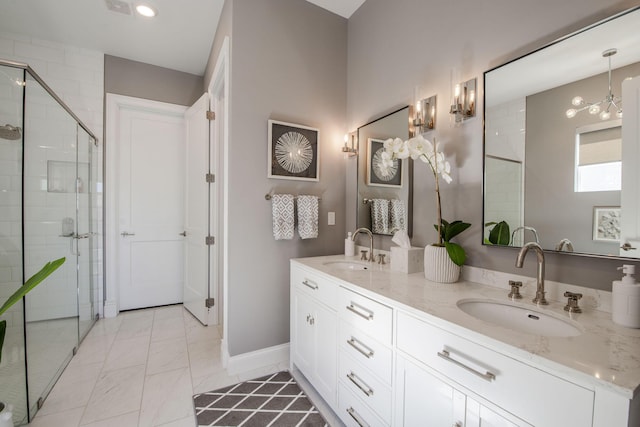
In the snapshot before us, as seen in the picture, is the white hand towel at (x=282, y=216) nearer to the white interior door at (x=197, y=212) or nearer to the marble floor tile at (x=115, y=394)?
the white interior door at (x=197, y=212)

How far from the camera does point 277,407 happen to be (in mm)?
1648

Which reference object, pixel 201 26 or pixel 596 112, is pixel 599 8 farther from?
pixel 201 26

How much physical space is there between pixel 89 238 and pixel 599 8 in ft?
12.6

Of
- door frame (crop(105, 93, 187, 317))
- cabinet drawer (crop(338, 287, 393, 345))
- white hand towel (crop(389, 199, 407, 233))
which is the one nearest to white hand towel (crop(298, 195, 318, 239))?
white hand towel (crop(389, 199, 407, 233))

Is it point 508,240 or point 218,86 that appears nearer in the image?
point 508,240

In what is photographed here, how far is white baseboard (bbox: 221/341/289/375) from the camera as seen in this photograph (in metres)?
1.99

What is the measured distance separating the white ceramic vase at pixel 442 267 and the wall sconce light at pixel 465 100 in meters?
0.69

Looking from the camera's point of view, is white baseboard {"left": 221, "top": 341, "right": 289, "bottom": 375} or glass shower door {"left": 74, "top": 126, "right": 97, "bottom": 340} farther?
glass shower door {"left": 74, "top": 126, "right": 97, "bottom": 340}

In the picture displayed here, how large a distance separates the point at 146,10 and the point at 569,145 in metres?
3.03

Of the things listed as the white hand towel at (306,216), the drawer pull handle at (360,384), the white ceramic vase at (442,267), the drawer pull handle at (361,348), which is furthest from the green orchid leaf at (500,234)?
the white hand towel at (306,216)

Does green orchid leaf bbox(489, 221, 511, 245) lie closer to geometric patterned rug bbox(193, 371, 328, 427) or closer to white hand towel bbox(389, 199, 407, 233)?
white hand towel bbox(389, 199, 407, 233)

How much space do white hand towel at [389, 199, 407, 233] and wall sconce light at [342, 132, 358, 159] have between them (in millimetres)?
603

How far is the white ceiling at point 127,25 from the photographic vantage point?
89.9 inches

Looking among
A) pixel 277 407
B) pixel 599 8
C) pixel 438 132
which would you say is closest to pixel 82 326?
pixel 277 407
